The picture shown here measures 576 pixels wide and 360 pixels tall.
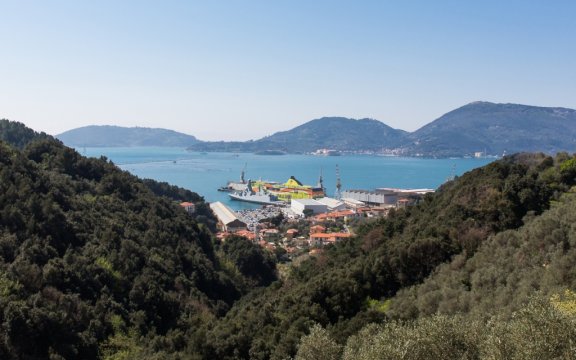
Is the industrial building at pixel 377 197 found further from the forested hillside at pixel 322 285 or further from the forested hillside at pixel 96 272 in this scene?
the forested hillside at pixel 322 285

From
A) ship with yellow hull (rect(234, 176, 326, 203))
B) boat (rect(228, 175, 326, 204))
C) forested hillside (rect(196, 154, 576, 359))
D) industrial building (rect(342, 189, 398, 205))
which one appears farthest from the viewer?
ship with yellow hull (rect(234, 176, 326, 203))

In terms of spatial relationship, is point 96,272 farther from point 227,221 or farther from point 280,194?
point 280,194

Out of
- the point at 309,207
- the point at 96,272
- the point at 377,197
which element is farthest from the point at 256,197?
the point at 96,272

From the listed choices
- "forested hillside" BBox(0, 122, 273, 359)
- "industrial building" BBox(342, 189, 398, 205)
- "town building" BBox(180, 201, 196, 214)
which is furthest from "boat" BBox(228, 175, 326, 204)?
"forested hillside" BBox(0, 122, 273, 359)

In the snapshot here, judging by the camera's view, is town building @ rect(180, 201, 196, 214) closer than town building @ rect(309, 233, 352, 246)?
No

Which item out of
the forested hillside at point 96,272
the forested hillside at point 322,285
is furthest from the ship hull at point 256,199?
the forested hillside at point 322,285

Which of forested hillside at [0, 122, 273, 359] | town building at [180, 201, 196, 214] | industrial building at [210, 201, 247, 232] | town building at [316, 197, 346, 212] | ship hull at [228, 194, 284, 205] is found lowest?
ship hull at [228, 194, 284, 205]

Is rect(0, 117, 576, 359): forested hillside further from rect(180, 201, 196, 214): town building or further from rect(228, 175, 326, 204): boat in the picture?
rect(228, 175, 326, 204): boat

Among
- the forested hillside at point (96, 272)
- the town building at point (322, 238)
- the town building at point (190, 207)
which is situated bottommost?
the town building at point (322, 238)

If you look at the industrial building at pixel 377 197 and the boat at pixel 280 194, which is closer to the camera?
the industrial building at pixel 377 197
